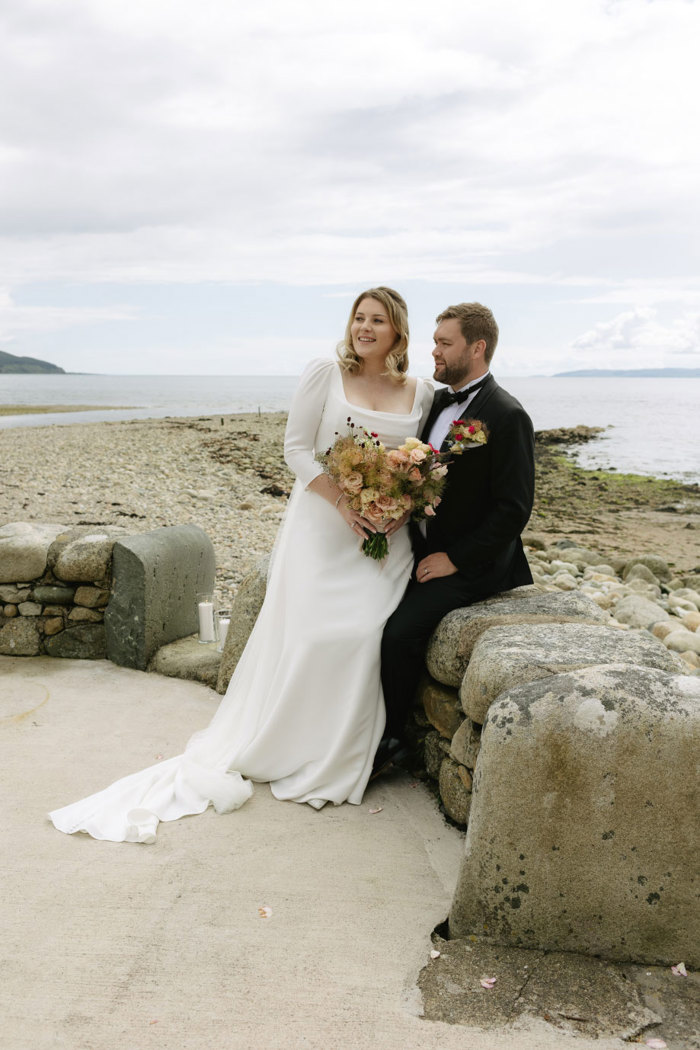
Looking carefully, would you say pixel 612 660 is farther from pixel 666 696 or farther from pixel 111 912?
pixel 111 912

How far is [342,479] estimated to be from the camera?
162 inches

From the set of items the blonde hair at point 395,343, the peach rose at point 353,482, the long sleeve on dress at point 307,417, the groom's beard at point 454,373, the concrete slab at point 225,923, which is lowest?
the concrete slab at point 225,923

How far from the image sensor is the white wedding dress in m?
3.95

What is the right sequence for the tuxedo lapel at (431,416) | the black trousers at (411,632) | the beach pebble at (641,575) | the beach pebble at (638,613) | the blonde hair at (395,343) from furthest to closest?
the beach pebble at (641,575) → the beach pebble at (638,613) → the tuxedo lapel at (431,416) → the blonde hair at (395,343) → the black trousers at (411,632)

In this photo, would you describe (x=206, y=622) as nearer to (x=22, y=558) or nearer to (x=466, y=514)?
(x=22, y=558)

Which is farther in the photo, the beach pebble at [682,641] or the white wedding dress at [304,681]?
the beach pebble at [682,641]

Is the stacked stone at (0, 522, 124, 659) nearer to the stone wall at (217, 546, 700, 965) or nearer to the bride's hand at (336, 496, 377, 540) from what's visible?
the bride's hand at (336, 496, 377, 540)

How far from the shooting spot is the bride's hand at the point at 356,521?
4316mm

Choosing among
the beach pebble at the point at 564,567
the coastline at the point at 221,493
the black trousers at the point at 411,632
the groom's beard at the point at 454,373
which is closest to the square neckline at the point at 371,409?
the groom's beard at the point at 454,373

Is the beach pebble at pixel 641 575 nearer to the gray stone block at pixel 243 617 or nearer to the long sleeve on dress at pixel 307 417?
the gray stone block at pixel 243 617

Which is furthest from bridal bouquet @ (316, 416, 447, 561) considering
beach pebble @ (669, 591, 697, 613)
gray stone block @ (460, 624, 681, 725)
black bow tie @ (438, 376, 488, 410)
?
beach pebble @ (669, 591, 697, 613)

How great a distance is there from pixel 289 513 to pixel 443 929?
2.37m

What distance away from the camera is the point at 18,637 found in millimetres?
5906

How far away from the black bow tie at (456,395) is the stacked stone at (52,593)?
2.59 meters
